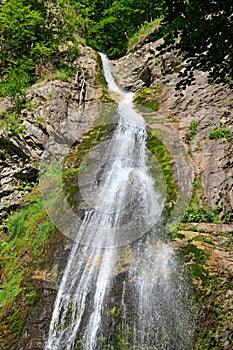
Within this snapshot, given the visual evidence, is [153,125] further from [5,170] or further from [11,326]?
[11,326]

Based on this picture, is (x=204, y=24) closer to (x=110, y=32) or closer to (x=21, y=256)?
(x=21, y=256)

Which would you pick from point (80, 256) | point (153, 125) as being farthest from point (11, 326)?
point (153, 125)

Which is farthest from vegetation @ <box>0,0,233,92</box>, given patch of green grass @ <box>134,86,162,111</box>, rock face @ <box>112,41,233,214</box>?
patch of green grass @ <box>134,86,162,111</box>

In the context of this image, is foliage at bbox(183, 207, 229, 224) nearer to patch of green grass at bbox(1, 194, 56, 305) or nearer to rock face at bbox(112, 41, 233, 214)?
rock face at bbox(112, 41, 233, 214)

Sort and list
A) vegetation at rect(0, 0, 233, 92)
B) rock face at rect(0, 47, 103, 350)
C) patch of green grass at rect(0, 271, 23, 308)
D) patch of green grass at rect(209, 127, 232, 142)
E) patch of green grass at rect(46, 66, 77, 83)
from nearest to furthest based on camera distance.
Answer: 1. vegetation at rect(0, 0, 233, 92)
2. rock face at rect(0, 47, 103, 350)
3. patch of green grass at rect(0, 271, 23, 308)
4. patch of green grass at rect(209, 127, 232, 142)
5. patch of green grass at rect(46, 66, 77, 83)

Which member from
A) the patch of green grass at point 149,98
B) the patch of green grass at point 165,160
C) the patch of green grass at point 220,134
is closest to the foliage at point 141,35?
the patch of green grass at point 149,98

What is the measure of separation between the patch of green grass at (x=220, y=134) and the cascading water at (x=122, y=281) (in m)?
2.51

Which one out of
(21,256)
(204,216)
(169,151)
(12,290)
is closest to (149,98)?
(169,151)

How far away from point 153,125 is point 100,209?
470 centimetres

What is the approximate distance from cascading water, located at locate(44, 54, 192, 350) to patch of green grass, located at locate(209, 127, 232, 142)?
251 cm

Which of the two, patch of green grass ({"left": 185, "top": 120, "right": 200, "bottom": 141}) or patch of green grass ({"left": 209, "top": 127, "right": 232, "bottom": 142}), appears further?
patch of green grass ({"left": 185, "top": 120, "right": 200, "bottom": 141})

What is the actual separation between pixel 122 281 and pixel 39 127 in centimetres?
775

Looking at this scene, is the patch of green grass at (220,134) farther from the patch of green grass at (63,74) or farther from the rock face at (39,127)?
the patch of green grass at (63,74)

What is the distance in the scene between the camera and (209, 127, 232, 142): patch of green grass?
1023 cm
